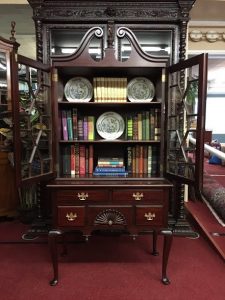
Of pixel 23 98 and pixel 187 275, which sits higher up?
pixel 23 98

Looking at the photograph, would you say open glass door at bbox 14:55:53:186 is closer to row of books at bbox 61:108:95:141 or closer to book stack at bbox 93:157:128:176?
row of books at bbox 61:108:95:141

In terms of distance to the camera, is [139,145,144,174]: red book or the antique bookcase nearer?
the antique bookcase

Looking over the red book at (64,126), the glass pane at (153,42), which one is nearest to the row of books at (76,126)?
the red book at (64,126)

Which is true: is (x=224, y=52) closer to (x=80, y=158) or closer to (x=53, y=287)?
(x=80, y=158)

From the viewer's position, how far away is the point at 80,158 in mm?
2381

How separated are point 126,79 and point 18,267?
188 cm

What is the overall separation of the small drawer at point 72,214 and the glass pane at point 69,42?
151 centimetres

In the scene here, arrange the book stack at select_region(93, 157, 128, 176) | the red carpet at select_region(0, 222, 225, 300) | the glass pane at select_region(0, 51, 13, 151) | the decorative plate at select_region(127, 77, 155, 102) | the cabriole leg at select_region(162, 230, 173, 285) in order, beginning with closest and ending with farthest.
Result: the red carpet at select_region(0, 222, 225, 300)
the cabriole leg at select_region(162, 230, 173, 285)
the book stack at select_region(93, 157, 128, 176)
the decorative plate at select_region(127, 77, 155, 102)
the glass pane at select_region(0, 51, 13, 151)

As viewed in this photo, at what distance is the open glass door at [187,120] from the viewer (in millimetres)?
1923

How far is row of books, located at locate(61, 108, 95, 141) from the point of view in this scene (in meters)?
2.34

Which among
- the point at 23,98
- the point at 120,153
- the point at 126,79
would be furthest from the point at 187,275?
the point at 23,98

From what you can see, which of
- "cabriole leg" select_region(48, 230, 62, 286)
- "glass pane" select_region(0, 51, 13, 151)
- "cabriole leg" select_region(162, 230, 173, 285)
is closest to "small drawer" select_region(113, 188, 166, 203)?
"cabriole leg" select_region(162, 230, 173, 285)

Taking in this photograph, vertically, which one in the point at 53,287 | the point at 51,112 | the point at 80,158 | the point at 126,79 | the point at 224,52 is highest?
the point at 224,52

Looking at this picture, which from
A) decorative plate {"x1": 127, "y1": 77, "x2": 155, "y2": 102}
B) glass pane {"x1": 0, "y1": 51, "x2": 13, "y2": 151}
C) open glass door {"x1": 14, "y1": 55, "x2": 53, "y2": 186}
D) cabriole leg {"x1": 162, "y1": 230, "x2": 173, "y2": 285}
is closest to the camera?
cabriole leg {"x1": 162, "y1": 230, "x2": 173, "y2": 285}
